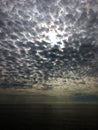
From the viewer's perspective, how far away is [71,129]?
30.1 metres

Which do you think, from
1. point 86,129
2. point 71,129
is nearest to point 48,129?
point 71,129

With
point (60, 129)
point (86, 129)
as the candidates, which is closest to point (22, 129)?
point (60, 129)

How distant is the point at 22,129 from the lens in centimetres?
2945

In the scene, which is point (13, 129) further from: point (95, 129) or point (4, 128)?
point (95, 129)

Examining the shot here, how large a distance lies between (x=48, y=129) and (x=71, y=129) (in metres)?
3.78

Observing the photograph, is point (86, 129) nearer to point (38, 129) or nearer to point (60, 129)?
point (60, 129)

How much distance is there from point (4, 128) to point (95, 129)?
579 inches

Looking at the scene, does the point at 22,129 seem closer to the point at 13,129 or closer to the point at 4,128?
the point at 13,129

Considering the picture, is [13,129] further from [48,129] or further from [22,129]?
[48,129]

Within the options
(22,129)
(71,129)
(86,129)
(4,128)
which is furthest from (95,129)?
(4,128)

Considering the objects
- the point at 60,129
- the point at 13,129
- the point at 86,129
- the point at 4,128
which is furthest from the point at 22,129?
the point at 86,129

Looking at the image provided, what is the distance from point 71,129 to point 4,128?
35.8 ft

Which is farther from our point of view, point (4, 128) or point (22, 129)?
point (4, 128)

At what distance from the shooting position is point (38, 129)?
102 ft
